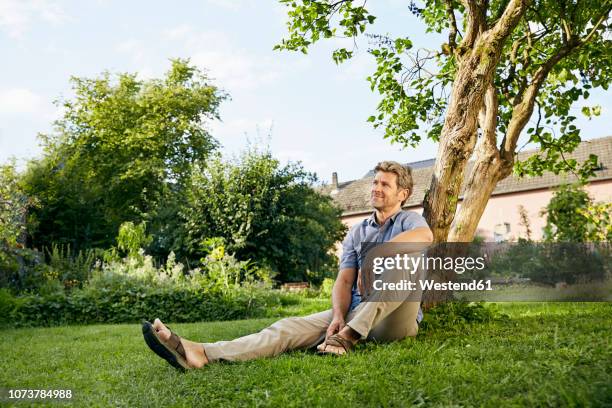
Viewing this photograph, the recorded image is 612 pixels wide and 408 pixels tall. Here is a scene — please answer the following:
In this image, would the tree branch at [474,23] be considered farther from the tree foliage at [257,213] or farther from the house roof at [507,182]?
the house roof at [507,182]

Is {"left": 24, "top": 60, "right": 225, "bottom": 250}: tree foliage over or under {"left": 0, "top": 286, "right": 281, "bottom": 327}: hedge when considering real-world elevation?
over

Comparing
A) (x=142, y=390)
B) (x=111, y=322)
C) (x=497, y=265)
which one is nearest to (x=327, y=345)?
(x=142, y=390)

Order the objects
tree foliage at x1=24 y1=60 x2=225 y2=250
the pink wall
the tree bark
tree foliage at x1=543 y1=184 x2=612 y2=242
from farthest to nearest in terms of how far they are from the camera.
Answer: the pink wall
tree foliage at x1=24 y1=60 x2=225 y2=250
tree foliage at x1=543 y1=184 x2=612 y2=242
the tree bark

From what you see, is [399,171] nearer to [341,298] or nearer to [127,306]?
[341,298]

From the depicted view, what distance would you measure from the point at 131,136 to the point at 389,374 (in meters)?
23.6

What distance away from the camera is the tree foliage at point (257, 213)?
14.0m

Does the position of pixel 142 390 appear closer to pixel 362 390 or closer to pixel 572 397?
pixel 362 390

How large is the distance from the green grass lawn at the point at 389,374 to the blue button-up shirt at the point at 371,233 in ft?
2.07

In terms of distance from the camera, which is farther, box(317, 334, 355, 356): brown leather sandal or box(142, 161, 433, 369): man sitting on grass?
box(317, 334, 355, 356): brown leather sandal

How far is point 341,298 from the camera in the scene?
4.00 m

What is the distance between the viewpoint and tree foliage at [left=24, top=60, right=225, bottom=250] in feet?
78.9

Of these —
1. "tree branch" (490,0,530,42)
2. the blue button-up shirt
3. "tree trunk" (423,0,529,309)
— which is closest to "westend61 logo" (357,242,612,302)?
the blue button-up shirt

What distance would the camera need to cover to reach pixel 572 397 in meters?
2.19

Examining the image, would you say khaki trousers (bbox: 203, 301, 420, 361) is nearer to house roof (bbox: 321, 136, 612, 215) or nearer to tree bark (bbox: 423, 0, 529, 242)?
tree bark (bbox: 423, 0, 529, 242)
